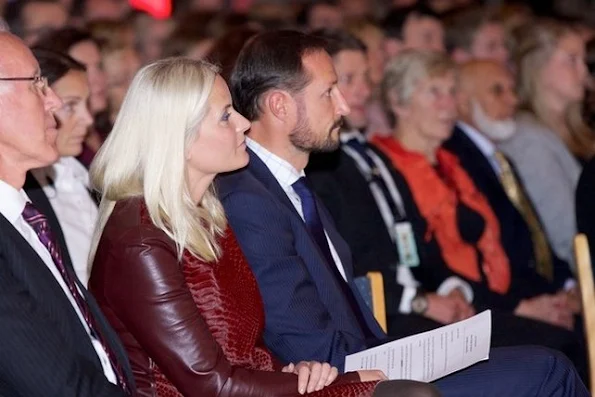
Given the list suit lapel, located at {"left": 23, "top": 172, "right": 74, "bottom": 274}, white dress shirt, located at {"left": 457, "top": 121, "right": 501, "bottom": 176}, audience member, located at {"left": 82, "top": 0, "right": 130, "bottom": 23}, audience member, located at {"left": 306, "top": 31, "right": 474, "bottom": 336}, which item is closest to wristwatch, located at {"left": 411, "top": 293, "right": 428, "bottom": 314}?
audience member, located at {"left": 306, "top": 31, "right": 474, "bottom": 336}

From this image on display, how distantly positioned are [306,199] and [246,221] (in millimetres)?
322

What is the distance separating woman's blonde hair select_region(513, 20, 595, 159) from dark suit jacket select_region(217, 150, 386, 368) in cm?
278

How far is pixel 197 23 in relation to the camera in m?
6.59

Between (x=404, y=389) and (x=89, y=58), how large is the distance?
227 cm

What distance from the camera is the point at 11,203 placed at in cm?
249

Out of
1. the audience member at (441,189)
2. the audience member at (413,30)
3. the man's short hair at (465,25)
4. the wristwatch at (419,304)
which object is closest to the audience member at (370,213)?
the wristwatch at (419,304)

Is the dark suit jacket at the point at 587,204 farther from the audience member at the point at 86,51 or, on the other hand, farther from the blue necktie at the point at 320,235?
the audience member at the point at 86,51

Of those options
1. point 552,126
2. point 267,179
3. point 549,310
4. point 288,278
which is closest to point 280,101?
point 267,179

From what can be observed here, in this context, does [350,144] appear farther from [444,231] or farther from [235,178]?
[235,178]

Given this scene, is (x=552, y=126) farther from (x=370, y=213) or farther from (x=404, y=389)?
(x=404, y=389)

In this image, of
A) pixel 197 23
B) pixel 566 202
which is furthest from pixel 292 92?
pixel 197 23

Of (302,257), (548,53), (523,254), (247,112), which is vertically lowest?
(523,254)

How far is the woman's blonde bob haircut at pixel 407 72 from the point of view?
15.5ft

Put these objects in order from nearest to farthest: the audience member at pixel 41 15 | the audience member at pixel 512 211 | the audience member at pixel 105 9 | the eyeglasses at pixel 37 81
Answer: the eyeglasses at pixel 37 81, the audience member at pixel 512 211, the audience member at pixel 41 15, the audience member at pixel 105 9
